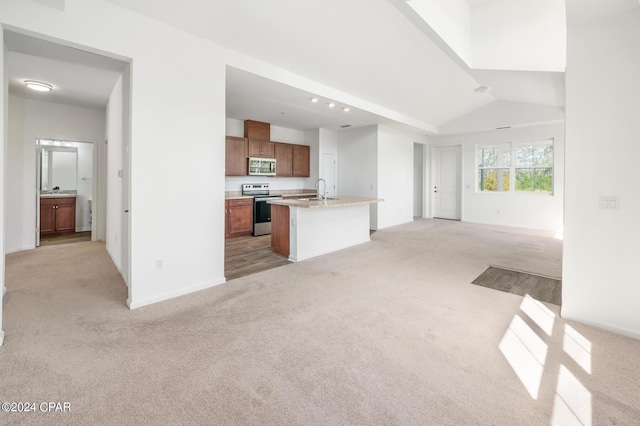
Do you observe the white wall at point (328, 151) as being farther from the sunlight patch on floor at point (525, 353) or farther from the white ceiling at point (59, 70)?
the sunlight patch on floor at point (525, 353)

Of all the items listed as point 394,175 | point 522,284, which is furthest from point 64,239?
point 522,284

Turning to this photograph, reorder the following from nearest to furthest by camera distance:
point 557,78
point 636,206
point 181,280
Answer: point 636,206, point 181,280, point 557,78

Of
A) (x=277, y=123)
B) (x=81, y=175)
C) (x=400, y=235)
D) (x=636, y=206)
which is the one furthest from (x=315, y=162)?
(x=636, y=206)

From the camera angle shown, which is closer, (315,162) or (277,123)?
(277,123)

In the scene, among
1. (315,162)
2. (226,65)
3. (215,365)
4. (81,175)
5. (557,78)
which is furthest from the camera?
(315,162)

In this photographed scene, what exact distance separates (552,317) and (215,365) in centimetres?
285

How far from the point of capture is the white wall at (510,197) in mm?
6953

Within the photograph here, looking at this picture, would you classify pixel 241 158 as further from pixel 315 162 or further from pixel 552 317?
pixel 552 317

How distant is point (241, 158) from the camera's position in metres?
6.27

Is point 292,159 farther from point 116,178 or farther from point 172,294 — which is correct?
point 172,294

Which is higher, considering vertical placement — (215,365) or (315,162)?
(315,162)

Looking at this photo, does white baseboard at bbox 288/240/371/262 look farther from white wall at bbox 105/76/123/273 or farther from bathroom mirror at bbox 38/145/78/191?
bathroom mirror at bbox 38/145/78/191

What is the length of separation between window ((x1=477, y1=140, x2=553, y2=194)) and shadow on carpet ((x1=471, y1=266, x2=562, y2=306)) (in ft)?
15.7

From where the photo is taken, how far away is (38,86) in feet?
13.5
